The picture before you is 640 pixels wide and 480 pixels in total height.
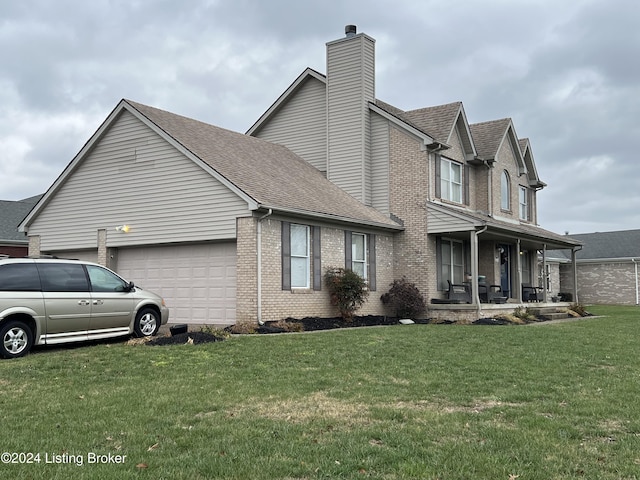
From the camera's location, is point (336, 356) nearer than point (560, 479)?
No

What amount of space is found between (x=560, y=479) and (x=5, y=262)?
10051mm

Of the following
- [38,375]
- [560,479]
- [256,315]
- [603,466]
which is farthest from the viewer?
[256,315]

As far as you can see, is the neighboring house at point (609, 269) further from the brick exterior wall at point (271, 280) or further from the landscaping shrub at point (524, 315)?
the brick exterior wall at point (271, 280)

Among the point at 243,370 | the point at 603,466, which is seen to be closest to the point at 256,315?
the point at 243,370

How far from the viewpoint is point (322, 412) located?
673 centimetres

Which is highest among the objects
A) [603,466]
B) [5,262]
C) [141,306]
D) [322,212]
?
[322,212]

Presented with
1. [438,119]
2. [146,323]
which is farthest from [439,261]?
[146,323]

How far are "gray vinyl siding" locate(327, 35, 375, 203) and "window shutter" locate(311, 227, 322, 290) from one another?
4.29 meters

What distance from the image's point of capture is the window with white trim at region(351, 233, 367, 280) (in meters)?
19.9

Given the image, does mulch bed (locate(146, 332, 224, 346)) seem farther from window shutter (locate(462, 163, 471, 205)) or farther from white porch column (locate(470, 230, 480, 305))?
window shutter (locate(462, 163, 471, 205))

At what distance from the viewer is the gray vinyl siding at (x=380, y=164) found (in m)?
22.1

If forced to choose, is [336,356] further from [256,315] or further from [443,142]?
[443,142]

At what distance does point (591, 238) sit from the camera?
42656 millimetres

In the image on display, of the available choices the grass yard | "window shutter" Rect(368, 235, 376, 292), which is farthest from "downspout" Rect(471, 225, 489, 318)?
the grass yard
